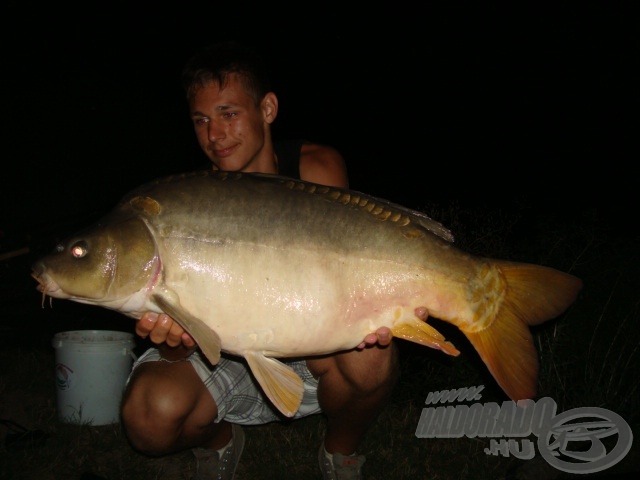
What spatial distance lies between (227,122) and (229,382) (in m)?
1.14

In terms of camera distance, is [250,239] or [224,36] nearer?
[250,239]

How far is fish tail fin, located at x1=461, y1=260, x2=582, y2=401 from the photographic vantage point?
1717 millimetres

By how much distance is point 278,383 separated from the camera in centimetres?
182

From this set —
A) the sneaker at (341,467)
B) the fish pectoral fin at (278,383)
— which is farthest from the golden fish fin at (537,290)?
the sneaker at (341,467)

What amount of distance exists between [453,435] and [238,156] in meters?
1.85

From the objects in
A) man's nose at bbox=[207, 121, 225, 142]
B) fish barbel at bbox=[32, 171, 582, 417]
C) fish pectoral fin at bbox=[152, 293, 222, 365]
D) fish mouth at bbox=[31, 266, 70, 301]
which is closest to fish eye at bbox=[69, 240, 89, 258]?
fish barbel at bbox=[32, 171, 582, 417]

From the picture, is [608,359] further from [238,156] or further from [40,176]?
[40,176]

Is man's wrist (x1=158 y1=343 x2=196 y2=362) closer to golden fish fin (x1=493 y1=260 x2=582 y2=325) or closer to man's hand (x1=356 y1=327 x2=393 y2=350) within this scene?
man's hand (x1=356 y1=327 x2=393 y2=350)

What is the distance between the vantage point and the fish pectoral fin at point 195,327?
1.66 meters

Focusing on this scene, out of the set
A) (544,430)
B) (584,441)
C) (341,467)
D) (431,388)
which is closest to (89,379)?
(341,467)

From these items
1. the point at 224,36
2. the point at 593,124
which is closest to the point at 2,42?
the point at 224,36

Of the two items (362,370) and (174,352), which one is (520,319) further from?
(174,352)

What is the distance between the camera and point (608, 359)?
336cm

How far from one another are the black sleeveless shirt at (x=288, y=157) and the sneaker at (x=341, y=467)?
1.35 meters
